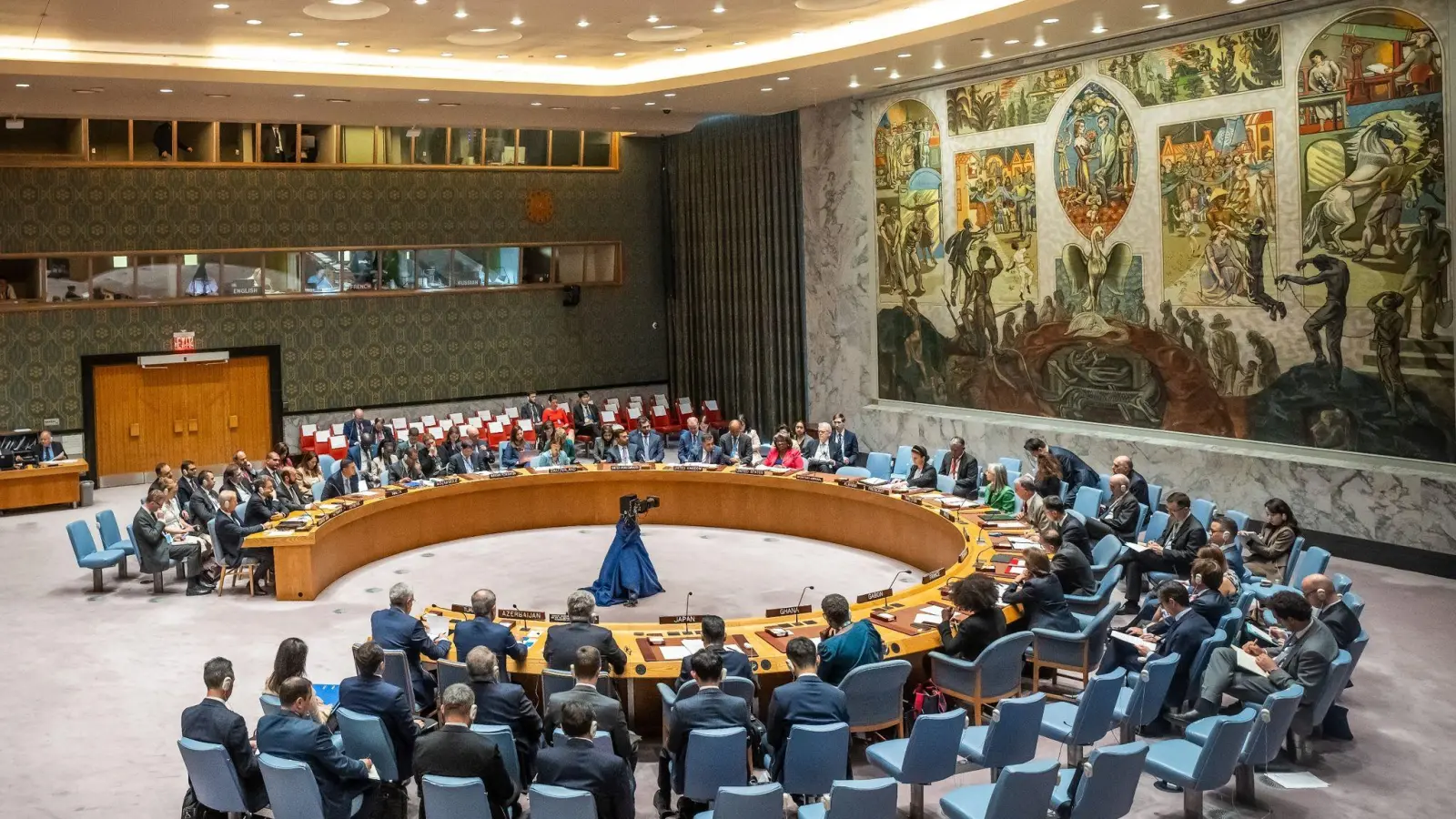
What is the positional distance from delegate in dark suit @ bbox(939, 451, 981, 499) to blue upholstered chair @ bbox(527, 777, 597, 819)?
8182 mm

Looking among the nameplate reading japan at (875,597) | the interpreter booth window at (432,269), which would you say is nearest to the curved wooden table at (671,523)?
the nameplate reading japan at (875,597)

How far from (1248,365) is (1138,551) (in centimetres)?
385

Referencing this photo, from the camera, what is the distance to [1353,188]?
39.1 ft

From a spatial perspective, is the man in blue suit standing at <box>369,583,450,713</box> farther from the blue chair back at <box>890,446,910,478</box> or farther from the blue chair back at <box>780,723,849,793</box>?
the blue chair back at <box>890,446,910,478</box>

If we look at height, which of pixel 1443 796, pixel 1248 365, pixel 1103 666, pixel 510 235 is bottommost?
pixel 1443 796

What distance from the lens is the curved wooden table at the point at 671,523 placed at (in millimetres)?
8281

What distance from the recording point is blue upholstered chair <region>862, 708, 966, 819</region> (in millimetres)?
6215

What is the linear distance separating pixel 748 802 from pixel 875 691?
1845mm

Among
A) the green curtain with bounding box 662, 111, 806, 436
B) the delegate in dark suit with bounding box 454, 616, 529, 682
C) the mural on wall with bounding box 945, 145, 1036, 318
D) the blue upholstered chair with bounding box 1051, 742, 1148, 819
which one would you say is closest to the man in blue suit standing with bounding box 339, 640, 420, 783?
the delegate in dark suit with bounding box 454, 616, 529, 682

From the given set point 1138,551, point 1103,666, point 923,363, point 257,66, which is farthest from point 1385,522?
point 257,66

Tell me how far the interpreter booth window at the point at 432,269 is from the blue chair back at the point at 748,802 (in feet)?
54.0

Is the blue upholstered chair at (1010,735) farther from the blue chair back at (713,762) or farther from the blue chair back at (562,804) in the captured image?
the blue chair back at (562,804)

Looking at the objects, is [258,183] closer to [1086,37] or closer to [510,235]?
[510,235]

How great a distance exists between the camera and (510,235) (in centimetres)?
2125
